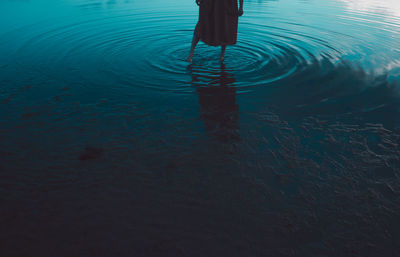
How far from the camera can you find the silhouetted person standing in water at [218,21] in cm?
479

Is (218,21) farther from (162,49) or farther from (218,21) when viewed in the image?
(162,49)

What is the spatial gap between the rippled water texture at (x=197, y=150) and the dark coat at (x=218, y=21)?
0.42 m

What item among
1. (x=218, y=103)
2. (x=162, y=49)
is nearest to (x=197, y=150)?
(x=218, y=103)

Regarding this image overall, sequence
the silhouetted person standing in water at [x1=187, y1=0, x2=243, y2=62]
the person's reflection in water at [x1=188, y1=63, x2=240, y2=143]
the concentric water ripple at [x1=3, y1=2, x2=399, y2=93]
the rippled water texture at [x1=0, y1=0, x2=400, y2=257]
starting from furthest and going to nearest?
the silhouetted person standing in water at [x1=187, y1=0, x2=243, y2=62] < the concentric water ripple at [x1=3, y1=2, x2=399, y2=93] < the person's reflection in water at [x1=188, y1=63, x2=240, y2=143] < the rippled water texture at [x1=0, y1=0, x2=400, y2=257]

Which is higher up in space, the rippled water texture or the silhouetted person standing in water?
the silhouetted person standing in water

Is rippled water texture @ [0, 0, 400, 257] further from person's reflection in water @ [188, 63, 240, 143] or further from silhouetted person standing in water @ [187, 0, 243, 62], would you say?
silhouetted person standing in water @ [187, 0, 243, 62]

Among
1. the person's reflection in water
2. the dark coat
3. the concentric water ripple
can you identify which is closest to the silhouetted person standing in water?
the dark coat

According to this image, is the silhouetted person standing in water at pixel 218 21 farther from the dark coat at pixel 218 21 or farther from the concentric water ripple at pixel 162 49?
the concentric water ripple at pixel 162 49

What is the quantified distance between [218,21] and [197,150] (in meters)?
3.08

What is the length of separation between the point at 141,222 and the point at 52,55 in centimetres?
452

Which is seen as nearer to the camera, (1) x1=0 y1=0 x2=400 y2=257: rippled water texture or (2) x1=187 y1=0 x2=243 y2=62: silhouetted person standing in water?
(1) x1=0 y1=0 x2=400 y2=257: rippled water texture

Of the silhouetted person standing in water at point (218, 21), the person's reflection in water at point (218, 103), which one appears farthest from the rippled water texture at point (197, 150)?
the silhouetted person standing in water at point (218, 21)

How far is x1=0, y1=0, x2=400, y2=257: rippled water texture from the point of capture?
1.92m

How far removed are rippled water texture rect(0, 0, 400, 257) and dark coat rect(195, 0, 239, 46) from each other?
42 cm
